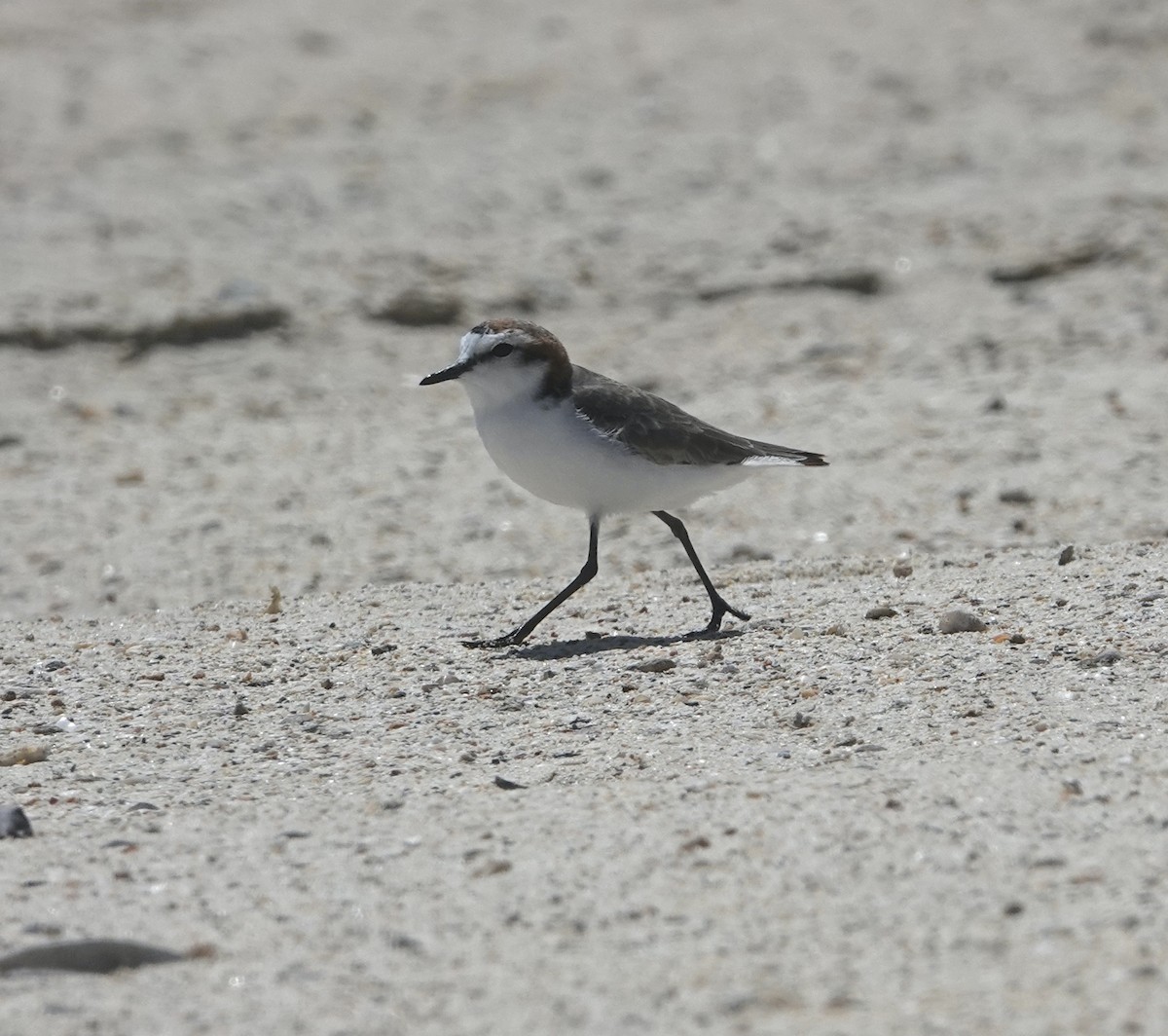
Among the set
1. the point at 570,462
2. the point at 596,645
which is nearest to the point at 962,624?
the point at 596,645

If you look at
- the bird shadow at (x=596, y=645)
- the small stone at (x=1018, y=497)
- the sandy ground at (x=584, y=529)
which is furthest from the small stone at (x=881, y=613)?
the small stone at (x=1018, y=497)

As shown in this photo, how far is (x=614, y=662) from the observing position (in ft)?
20.0

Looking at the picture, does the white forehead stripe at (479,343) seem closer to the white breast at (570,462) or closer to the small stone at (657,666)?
the white breast at (570,462)

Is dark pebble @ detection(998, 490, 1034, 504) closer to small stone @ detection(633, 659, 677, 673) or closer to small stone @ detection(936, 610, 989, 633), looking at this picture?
small stone @ detection(936, 610, 989, 633)

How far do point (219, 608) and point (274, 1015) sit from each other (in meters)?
4.04

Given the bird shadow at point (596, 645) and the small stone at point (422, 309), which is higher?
the small stone at point (422, 309)

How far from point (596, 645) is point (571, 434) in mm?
753

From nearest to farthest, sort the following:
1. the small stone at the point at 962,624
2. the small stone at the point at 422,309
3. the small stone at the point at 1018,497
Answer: the small stone at the point at 962,624
the small stone at the point at 1018,497
the small stone at the point at 422,309

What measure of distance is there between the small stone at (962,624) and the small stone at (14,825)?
303 cm

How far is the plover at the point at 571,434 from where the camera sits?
21.3 ft

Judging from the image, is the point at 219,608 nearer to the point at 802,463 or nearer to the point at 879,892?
the point at 802,463

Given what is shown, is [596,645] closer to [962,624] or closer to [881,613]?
[881,613]

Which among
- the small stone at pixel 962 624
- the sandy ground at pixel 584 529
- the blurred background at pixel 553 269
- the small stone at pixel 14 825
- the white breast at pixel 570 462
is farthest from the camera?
the blurred background at pixel 553 269

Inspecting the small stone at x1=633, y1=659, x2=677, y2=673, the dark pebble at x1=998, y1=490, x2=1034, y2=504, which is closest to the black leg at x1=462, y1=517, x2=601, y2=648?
the small stone at x1=633, y1=659, x2=677, y2=673
